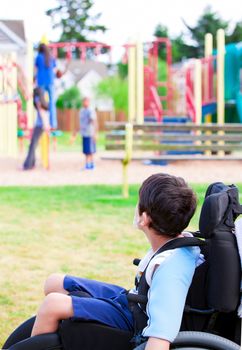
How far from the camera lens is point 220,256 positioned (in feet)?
7.85

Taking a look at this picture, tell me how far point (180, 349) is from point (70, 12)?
181 ft

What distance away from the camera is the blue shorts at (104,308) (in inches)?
98.3

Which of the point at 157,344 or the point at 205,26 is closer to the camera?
A: the point at 157,344

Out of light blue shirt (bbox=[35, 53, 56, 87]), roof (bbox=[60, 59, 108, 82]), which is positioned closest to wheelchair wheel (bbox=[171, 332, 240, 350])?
light blue shirt (bbox=[35, 53, 56, 87])

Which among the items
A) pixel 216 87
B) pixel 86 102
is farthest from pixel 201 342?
pixel 216 87

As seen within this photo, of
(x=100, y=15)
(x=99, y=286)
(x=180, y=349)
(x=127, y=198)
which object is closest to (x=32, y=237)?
(x=127, y=198)

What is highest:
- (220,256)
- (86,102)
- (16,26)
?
(16,26)

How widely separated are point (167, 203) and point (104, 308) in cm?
41

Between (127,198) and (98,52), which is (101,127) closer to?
(98,52)

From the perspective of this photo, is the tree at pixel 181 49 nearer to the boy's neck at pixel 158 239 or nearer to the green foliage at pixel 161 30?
the green foliage at pixel 161 30

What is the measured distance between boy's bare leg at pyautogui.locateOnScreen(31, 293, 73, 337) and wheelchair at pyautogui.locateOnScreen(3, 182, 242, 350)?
2cm

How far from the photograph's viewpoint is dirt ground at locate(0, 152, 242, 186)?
37.3 ft

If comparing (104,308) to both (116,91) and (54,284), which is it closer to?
(54,284)

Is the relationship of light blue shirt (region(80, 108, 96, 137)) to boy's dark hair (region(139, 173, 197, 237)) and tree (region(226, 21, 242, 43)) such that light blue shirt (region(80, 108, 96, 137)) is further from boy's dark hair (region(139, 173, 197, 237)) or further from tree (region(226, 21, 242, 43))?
tree (region(226, 21, 242, 43))
